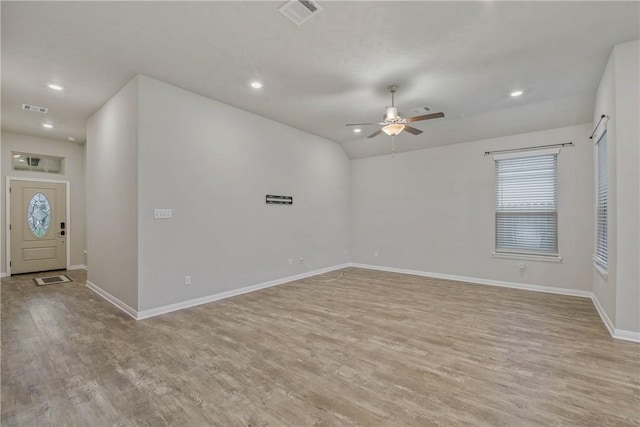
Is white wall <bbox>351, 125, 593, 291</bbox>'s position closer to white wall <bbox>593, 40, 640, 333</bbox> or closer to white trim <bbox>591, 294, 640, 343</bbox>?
white trim <bbox>591, 294, 640, 343</bbox>

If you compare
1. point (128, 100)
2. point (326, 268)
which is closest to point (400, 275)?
point (326, 268)

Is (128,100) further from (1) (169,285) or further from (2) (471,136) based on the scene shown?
(2) (471,136)

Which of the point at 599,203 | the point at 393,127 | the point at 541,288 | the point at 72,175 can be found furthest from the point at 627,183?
the point at 72,175

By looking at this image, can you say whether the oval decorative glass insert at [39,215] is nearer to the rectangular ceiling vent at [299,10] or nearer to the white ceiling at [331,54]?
the white ceiling at [331,54]

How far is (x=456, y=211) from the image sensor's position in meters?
6.02

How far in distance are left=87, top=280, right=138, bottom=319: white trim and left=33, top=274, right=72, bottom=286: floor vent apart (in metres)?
1.00

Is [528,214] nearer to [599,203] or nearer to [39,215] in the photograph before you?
[599,203]

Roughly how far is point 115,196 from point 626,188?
20.7ft

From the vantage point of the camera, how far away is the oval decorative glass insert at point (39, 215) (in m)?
6.40

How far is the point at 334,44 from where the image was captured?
3031mm

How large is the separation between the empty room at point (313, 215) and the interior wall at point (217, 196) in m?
0.03

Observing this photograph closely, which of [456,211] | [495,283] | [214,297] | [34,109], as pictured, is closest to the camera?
[214,297]

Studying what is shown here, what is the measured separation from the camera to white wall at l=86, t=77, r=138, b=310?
12.4ft

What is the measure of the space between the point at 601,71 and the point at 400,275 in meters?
4.57
